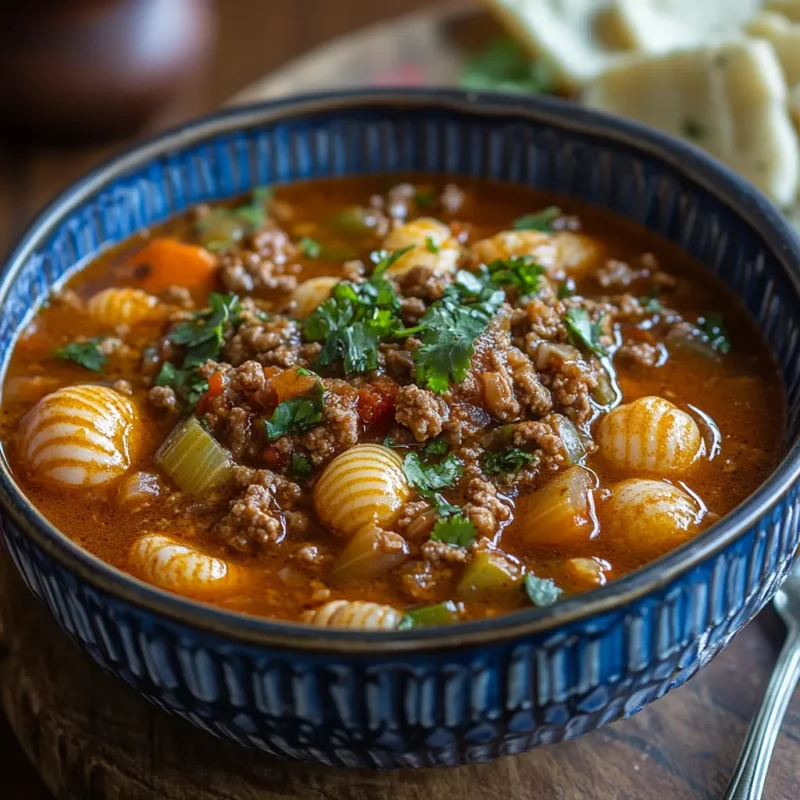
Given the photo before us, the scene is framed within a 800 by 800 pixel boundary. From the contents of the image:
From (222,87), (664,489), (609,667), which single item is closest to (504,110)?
(664,489)

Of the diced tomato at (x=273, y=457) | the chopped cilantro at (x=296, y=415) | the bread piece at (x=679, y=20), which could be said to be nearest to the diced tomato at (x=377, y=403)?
the chopped cilantro at (x=296, y=415)

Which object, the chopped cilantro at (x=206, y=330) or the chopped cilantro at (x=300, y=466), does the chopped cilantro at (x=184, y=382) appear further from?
the chopped cilantro at (x=300, y=466)

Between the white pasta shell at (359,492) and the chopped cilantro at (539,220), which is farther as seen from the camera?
the chopped cilantro at (539,220)

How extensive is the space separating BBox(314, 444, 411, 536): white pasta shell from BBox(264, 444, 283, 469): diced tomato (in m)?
0.15

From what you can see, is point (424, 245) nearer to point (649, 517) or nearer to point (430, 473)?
point (430, 473)

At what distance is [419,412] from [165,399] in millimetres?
775

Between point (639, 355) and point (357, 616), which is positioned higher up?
point (639, 355)

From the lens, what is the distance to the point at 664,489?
310 centimetres

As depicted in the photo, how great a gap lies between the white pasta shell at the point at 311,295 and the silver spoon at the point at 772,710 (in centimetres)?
162

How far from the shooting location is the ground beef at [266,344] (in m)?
3.43

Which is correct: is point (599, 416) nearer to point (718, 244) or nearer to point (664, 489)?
point (664, 489)

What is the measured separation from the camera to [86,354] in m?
3.74

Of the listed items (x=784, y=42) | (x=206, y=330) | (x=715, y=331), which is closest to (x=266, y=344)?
(x=206, y=330)

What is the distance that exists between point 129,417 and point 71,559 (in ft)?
2.76
